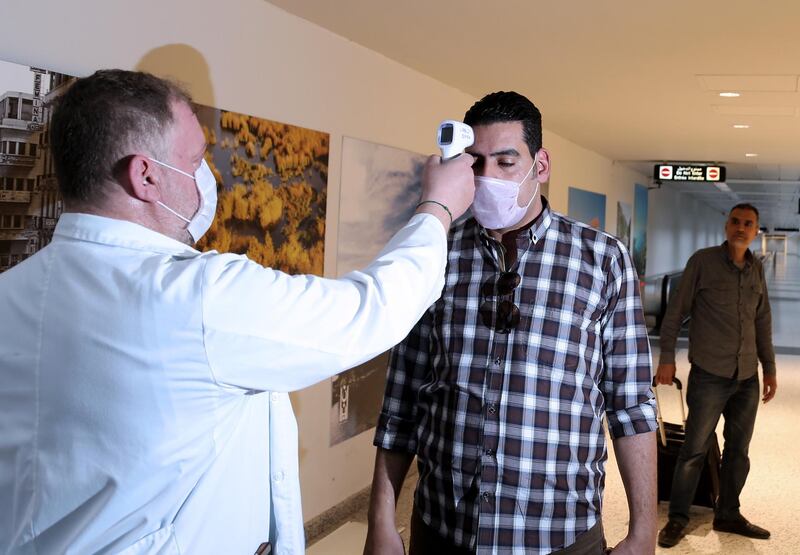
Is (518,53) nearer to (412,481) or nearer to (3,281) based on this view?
(412,481)

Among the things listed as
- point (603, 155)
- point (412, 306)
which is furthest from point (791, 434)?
point (412, 306)

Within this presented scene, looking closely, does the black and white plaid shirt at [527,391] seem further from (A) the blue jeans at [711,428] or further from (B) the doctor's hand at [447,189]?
(A) the blue jeans at [711,428]

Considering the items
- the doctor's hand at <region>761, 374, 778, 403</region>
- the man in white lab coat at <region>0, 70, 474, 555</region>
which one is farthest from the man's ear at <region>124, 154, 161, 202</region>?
the doctor's hand at <region>761, 374, 778, 403</region>

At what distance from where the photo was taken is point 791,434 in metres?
6.61

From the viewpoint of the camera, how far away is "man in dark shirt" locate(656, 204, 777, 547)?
13.7ft

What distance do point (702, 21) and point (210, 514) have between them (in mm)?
3551

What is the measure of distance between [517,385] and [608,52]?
10.9 ft

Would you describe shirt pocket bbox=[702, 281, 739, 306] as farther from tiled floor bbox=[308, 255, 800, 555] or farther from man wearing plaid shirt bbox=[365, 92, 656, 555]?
man wearing plaid shirt bbox=[365, 92, 656, 555]

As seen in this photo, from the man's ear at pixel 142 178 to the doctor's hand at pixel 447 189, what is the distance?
0.41 metres

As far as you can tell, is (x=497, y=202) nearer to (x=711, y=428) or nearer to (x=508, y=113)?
(x=508, y=113)

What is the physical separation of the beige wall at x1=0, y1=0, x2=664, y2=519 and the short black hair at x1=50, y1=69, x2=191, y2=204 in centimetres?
151

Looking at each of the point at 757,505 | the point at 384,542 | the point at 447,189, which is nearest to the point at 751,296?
the point at 757,505

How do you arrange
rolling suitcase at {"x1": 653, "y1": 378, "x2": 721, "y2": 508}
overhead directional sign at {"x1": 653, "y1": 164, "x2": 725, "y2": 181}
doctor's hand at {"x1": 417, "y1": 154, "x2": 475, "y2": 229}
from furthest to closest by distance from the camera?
overhead directional sign at {"x1": 653, "y1": 164, "x2": 725, "y2": 181} → rolling suitcase at {"x1": 653, "y1": 378, "x2": 721, "y2": 508} → doctor's hand at {"x1": 417, "y1": 154, "x2": 475, "y2": 229}

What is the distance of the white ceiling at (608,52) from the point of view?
11.9 feet
